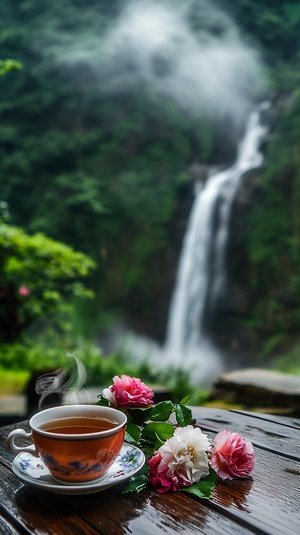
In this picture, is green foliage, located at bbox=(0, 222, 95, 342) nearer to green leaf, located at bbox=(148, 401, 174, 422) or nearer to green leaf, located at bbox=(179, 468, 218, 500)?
green leaf, located at bbox=(148, 401, 174, 422)

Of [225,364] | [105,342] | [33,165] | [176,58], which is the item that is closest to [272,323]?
[225,364]

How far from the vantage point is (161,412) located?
1004 millimetres

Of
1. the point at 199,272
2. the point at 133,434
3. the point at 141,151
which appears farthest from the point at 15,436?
the point at 141,151

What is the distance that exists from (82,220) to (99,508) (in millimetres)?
11265

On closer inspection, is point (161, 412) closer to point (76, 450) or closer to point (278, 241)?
point (76, 450)

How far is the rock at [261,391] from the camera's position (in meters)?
3.69

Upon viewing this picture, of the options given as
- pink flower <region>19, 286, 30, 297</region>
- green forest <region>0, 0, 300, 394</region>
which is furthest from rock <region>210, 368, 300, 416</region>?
green forest <region>0, 0, 300, 394</region>

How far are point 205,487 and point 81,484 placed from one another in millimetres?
225

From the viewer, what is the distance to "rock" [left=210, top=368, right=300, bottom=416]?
3.69 meters

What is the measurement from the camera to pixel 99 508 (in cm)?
81

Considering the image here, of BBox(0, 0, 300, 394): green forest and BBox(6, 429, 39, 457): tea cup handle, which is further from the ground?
BBox(0, 0, 300, 394): green forest

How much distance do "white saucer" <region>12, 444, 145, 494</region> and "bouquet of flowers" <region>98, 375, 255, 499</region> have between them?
0.07 ft

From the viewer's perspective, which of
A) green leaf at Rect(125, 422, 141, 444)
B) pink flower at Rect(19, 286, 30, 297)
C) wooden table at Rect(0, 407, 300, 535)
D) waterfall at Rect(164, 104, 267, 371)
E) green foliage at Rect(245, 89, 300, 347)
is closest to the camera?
wooden table at Rect(0, 407, 300, 535)

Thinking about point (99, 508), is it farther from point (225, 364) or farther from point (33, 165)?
point (33, 165)
